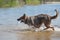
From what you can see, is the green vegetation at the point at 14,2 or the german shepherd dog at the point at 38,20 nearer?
the german shepherd dog at the point at 38,20

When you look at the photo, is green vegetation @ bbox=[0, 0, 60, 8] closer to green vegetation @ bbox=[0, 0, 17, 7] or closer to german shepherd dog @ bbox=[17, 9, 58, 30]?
green vegetation @ bbox=[0, 0, 17, 7]

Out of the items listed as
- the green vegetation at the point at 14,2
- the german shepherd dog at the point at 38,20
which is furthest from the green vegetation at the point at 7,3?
the german shepherd dog at the point at 38,20

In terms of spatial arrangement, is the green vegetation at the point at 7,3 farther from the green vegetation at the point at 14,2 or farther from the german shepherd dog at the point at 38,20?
the german shepherd dog at the point at 38,20

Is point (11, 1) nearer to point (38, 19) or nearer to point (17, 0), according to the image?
point (17, 0)

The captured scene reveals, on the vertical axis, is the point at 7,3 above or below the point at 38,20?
below

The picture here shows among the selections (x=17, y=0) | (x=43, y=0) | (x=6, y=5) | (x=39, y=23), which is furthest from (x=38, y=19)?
(x=43, y=0)

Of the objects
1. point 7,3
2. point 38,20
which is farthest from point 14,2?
point 38,20

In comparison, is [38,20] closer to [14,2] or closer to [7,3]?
[7,3]

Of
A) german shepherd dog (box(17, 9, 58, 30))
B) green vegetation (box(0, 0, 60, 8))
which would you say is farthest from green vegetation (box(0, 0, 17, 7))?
german shepherd dog (box(17, 9, 58, 30))

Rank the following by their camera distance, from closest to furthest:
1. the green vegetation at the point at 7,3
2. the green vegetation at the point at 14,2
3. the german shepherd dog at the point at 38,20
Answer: the german shepherd dog at the point at 38,20
the green vegetation at the point at 7,3
the green vegetation at the point at 14,2

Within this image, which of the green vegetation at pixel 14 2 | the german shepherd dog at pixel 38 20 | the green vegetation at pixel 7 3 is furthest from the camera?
the green vegetation at pixel 14 2

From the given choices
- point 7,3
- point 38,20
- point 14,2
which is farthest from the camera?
point 14,2

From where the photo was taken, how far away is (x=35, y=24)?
39.7 ft

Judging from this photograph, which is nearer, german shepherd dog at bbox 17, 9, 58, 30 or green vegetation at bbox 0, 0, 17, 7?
german shepherd dog at bbox 17, 9, 58, 30
